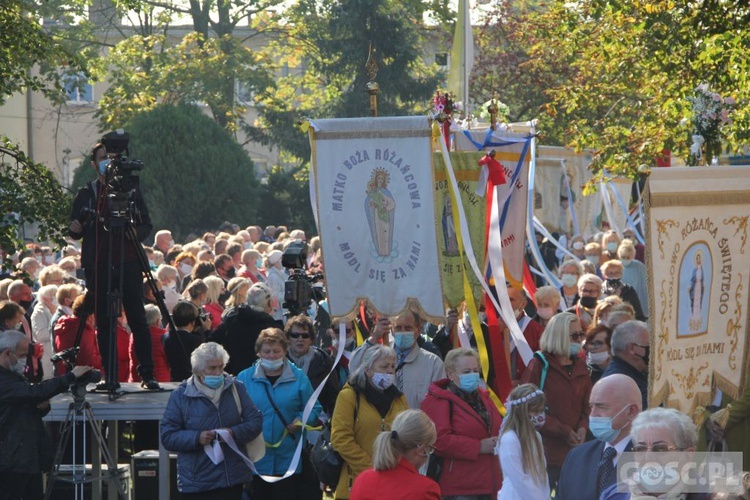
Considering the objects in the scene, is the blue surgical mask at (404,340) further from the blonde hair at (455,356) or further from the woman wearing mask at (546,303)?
the woman wearing mask at (546,303)

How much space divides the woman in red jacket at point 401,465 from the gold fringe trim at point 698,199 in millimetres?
1839

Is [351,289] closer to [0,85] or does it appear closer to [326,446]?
[326,446]

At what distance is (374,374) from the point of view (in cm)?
905

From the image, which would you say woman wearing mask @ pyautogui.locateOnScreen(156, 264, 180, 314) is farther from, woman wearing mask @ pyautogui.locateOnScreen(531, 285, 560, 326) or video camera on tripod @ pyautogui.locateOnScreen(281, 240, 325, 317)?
woman wearing mask @ pyautogui.locateOnScreen(531, 285, 560, 326)

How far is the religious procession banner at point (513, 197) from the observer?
11.8 metres

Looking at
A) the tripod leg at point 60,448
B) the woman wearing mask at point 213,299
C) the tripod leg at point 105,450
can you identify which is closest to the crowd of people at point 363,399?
the tripod leg at point 60,448

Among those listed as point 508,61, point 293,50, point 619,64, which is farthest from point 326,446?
point 293,50

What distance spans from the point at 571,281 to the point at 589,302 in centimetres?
162

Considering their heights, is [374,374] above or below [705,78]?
below

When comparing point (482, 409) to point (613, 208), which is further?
point (613, 208)

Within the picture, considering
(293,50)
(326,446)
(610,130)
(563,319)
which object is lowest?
(326,446)

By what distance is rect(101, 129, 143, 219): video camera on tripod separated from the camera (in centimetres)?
1027

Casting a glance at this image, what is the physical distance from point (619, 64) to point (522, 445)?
9.49 meters

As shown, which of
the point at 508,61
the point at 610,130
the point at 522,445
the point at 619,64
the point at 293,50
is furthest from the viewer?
the point at 293,50
